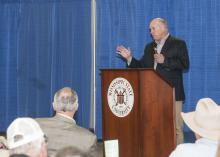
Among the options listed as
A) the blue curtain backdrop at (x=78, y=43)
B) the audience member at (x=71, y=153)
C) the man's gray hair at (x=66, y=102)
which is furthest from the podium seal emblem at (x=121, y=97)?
the audience member at (x=71, y=153)

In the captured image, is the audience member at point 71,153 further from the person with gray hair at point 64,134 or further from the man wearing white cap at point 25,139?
the person with gray hair at point 64,134

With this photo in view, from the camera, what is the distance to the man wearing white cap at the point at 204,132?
2439 millimetres

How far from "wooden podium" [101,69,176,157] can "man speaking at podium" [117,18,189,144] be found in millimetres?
510

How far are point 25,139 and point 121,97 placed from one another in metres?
2.47

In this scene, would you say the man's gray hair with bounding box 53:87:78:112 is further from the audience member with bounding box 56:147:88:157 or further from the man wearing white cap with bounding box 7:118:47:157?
the audience member with bounding box 56:147:88:157

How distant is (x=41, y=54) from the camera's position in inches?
280

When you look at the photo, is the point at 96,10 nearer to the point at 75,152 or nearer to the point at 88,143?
the point at 88,143

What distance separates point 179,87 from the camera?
16.7 ft

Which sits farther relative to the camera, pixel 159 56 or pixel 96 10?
pixel 96 10

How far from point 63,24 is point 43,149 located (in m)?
5.07

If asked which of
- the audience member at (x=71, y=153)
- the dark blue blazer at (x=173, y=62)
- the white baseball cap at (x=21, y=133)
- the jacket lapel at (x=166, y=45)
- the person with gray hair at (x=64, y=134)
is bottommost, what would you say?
the person with gray hair at (x=64, y=134)

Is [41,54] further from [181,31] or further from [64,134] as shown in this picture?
[64,134]

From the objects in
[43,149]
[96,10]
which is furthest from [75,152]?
[96,10]

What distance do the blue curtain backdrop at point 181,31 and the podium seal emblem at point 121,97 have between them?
2092 mm
